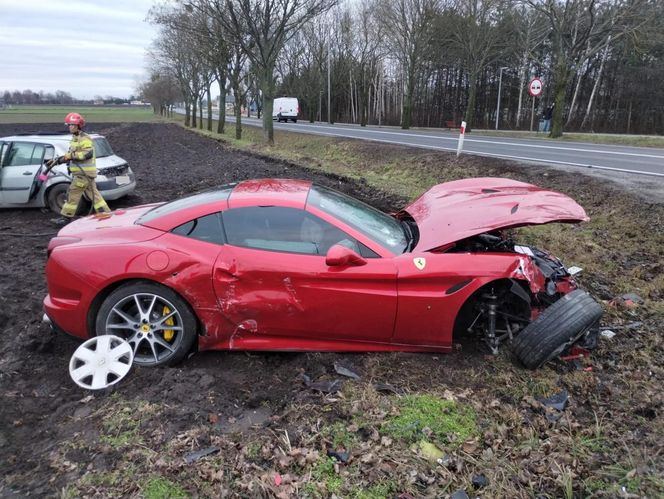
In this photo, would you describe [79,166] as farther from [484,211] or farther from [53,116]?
[53,116]

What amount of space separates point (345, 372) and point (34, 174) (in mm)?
7873

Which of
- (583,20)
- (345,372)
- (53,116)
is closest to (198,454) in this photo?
(345,372)

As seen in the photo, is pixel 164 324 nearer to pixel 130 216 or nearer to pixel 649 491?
pixel 130 216

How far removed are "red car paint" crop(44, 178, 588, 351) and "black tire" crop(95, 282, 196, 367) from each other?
0.26 feet

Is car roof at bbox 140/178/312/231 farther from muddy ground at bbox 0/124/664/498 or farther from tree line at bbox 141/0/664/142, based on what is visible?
tree line at bbox 141/0/664/142

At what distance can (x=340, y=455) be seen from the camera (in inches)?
110

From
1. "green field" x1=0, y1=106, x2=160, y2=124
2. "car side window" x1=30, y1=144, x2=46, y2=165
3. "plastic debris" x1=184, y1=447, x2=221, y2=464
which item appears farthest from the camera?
"green field" x1=0, y1=106, x2=160, y2=124

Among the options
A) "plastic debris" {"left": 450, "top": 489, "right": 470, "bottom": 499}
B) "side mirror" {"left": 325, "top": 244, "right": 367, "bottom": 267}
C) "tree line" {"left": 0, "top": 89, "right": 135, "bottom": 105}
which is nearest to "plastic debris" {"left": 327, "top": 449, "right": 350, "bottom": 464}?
"plastic debris" {"left": 450, "top": 489, "right": 470, "bottom": 499}

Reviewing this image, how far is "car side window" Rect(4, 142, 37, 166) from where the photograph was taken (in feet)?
28.7

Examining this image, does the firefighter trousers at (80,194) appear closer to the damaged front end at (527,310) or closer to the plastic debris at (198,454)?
the plastic debris at (198,454)

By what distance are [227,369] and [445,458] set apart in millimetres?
1787

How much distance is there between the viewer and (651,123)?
35188 mm

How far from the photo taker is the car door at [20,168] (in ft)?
28.6

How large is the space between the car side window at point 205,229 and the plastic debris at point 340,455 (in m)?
1.73
